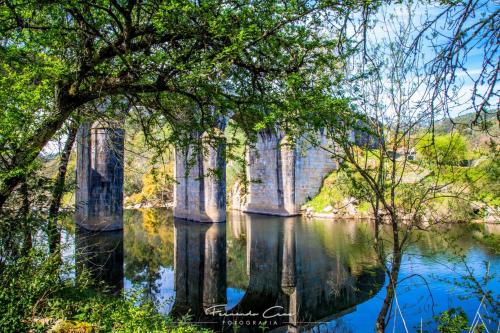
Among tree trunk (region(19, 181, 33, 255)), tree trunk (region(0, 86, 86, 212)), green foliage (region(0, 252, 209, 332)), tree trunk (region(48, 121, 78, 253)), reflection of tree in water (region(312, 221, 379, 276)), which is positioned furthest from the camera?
reflection of tree in water (region(312, 221, 379, 276))

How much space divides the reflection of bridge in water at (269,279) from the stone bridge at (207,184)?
1536mm

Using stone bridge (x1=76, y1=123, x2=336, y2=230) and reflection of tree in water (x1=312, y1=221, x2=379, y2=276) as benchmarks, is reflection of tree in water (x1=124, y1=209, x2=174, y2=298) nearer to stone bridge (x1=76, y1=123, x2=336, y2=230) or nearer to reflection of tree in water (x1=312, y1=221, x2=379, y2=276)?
stone bridge (x1=76, y1=123, x2=336, y2=230)

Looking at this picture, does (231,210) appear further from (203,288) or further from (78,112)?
(78,112)

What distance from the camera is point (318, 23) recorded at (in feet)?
12.8

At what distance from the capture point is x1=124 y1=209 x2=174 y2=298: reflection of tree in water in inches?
431

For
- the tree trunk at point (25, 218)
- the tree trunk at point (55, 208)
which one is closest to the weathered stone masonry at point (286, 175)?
the tree trunk at point (55, 208)

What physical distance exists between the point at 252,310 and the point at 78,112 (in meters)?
5.45

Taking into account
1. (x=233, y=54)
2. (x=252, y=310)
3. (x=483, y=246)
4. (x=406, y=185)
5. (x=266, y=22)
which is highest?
(x=266, y=22)

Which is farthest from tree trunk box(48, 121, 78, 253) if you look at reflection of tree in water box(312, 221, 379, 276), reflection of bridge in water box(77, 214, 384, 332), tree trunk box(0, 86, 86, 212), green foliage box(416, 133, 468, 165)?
reflection of tree in water box(312, 221, 379, 276)

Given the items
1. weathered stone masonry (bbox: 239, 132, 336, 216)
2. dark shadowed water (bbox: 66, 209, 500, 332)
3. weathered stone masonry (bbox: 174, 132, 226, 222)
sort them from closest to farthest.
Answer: dark shadowed water (bbox: 66, 209, 500, 332)
weathered stone masonry (bbox: 174, 132, 226, 222)
weathered stone masonry (bbox: 239, 132, 336, 216)

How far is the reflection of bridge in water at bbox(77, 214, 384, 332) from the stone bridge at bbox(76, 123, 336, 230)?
1536 millimetres

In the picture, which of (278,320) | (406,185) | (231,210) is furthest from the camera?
(231,210)

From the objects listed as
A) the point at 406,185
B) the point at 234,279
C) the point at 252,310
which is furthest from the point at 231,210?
the point at 406,185

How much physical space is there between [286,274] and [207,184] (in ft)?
33.1
